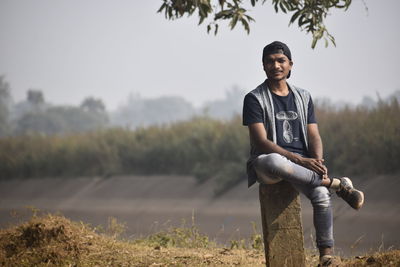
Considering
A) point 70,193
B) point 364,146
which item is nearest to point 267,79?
point 364,146

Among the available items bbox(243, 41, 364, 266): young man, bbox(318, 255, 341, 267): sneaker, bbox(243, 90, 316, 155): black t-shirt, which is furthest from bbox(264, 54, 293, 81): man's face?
bbox(318, 255, 341, 267): sneaker

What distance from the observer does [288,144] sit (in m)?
6.64

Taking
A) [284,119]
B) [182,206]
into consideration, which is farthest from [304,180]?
[182,206]

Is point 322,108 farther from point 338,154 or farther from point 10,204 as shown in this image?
point 10,204

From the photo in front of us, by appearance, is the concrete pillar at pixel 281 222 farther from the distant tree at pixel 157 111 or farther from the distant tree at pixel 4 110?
the distant tree at pixel 157 111

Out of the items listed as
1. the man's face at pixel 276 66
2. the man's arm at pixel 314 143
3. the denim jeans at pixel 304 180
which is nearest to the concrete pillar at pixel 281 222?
the denim jeans at pixel 304 180

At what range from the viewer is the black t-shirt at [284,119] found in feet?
21.8

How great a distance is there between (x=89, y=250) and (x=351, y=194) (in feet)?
11.0

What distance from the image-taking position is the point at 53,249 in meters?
8.55

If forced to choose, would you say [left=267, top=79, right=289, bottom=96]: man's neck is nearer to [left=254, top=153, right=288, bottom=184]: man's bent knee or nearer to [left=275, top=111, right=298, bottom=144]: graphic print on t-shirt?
[left=275, top=111, right=298, bottom=144]: graphic print on t-shirt

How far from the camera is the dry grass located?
820cm

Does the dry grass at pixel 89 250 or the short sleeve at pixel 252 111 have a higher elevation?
the short sleeve at pixel 252 111

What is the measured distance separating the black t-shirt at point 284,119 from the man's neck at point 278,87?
0.06 meters

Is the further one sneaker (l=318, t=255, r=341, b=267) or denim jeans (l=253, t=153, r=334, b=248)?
sneaker (l=318, t=255, r=341, b=267)
